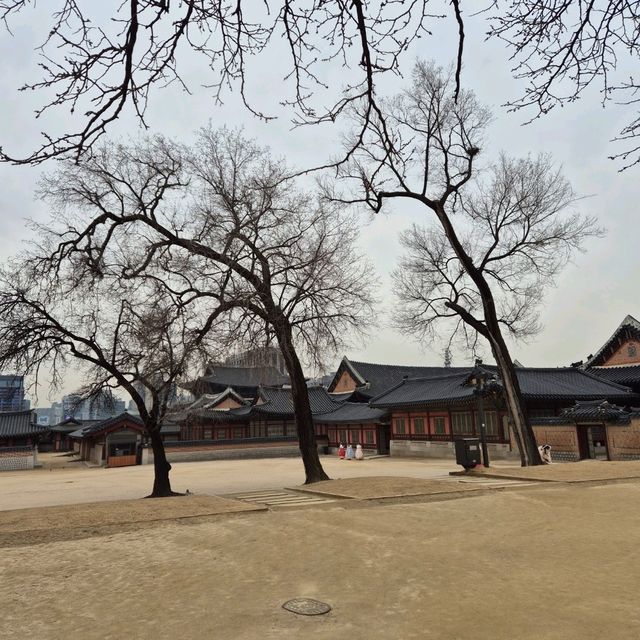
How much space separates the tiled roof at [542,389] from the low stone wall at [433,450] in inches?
108

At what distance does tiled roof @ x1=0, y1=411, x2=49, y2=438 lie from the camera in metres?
38.7

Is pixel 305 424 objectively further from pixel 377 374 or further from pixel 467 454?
pixel 377 374

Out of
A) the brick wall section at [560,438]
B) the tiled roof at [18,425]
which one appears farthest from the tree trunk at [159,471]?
the tiled roof at [18,425]

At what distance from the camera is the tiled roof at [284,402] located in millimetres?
44469

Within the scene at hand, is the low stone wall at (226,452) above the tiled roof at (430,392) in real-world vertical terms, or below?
below

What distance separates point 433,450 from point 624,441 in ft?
39.9

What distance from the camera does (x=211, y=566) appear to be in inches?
248

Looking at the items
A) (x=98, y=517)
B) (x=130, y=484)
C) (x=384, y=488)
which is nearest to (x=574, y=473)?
(x=384, y=488)

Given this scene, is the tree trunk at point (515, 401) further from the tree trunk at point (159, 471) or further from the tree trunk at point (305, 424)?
the tree trunk at point (159, 471)

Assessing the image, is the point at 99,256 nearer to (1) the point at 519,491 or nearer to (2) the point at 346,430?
(1) the point at 519,491

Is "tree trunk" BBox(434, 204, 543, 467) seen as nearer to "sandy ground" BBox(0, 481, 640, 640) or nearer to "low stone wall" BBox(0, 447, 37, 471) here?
"sandy ground" BBox(0, 481, 640, 640)

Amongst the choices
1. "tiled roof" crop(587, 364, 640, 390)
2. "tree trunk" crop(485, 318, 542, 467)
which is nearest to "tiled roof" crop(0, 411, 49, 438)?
"tree trunk" crop(485, 318, 542, 467)

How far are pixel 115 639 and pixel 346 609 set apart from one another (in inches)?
77.3

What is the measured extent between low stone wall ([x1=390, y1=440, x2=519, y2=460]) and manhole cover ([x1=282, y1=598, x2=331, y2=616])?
84.7 feet
